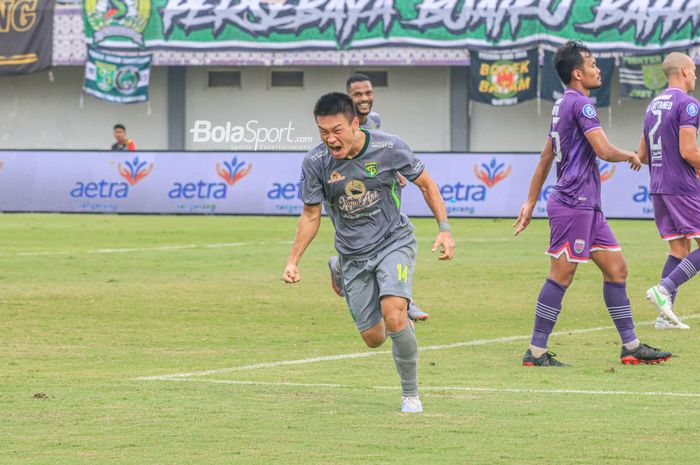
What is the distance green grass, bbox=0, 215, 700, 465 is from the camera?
780 centimetres

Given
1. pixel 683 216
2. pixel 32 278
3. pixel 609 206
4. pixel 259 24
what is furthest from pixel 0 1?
pixel 683 216

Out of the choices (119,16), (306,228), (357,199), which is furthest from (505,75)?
(357,199)

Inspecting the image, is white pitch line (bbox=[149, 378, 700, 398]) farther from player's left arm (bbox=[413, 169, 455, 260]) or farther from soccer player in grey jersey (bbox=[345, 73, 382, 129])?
soccer player in grey jersey (bbox=[345, 73, 382, 129])

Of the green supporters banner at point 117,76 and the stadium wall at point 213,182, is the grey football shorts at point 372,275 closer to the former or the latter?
the stadium wall at point 213,182

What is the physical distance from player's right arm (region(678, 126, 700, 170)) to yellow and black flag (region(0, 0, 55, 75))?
33286 millimetres

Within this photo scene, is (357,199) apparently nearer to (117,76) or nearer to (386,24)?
(386,24)

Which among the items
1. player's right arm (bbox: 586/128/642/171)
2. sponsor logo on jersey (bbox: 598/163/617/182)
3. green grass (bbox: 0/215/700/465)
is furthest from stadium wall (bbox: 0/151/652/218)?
player's right arm (bbox: 586/128/642/171)

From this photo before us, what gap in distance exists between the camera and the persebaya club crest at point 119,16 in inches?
1708

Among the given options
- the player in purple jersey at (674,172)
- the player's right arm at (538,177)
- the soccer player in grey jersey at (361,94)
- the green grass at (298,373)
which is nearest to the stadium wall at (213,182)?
the green grass at (298,373)

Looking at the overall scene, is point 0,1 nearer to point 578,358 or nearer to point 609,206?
point 609,206

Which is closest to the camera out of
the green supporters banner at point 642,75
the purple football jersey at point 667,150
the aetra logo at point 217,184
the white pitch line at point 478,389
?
the white pitch line at point 478,389

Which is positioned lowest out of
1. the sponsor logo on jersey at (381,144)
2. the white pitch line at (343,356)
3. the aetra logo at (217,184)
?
the aetra logo at (217,184)

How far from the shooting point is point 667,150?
43.6ft

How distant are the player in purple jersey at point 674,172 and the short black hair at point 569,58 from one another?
1740 mm
